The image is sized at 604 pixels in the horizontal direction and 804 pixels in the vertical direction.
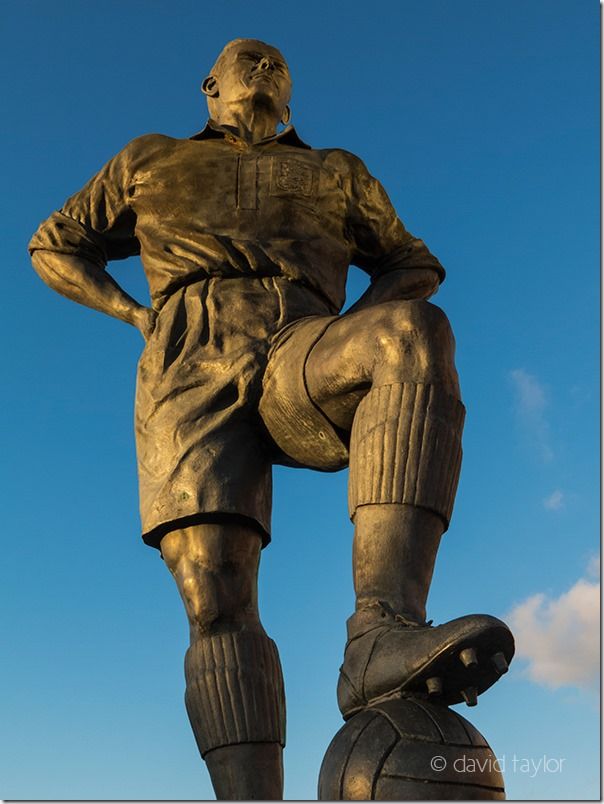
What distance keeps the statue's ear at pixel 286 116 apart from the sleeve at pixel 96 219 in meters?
0.83

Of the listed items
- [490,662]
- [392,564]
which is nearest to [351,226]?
[392,564]

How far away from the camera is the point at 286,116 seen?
6.18 metres

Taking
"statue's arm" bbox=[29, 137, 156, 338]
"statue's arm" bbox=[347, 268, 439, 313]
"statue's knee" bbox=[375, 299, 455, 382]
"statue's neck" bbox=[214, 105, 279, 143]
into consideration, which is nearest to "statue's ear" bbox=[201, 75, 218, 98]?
"statue's neck" bbox=[214, 105, 279, 143]

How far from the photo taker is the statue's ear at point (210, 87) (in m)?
6.14

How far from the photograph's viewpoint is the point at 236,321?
5184 millimetres

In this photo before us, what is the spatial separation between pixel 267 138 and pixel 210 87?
521mm

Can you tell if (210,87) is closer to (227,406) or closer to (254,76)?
(254,76)

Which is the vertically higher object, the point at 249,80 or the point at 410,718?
the point at 249,80

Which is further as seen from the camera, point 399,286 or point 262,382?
point 399,286

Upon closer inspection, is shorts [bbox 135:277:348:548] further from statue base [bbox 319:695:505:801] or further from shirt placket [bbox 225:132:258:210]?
statue base [bbox 319:695:505:801]

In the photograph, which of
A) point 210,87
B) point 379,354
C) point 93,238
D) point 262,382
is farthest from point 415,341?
point 210,87

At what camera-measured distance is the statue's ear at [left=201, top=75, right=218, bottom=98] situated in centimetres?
614

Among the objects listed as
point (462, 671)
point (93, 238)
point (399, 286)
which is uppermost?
point (93, 238)

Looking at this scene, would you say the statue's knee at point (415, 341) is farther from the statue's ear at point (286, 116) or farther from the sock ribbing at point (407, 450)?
the statue's ear at point (286, 116)
